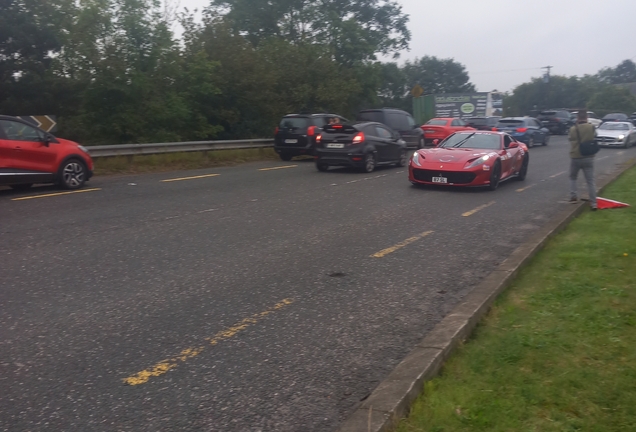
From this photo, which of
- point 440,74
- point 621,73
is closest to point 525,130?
point 440,74

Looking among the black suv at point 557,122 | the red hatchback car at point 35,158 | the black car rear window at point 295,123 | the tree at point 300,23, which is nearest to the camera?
the red hatchback car at point 35,158

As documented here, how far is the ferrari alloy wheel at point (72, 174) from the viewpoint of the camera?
13898 mm

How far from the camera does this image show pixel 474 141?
15.6 m

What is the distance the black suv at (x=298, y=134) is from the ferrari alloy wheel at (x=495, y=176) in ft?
30.3

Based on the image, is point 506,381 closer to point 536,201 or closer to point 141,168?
point 536,201

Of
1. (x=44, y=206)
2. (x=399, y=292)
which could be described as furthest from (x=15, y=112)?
(x=399, y=292)

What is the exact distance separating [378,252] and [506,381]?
4131mm

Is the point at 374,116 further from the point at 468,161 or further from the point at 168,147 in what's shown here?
the point at 468,161

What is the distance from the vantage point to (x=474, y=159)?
14562 millimetres

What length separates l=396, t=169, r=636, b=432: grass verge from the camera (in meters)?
3.72

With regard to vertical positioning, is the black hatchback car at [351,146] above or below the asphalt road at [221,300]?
above

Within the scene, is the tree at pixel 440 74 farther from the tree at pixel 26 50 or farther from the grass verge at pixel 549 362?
the grass verge at pixel 549 362

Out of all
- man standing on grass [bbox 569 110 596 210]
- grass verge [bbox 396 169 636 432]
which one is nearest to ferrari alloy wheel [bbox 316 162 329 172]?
man standing on grass [bbox 569 110 596 210]

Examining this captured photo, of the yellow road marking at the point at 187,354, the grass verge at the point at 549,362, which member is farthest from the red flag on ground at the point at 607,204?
the yellow road marking at the point at 187,354
